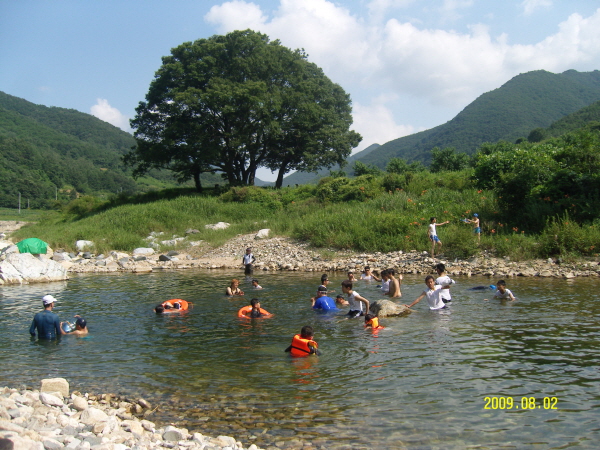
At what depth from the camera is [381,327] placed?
11.6 meters

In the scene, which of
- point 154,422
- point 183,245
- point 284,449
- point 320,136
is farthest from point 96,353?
point 320,136

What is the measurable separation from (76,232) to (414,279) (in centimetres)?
2538

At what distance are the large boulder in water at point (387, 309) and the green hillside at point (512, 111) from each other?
113 m

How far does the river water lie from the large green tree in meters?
30.8

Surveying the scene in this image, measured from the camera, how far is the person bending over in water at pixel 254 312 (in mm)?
12767

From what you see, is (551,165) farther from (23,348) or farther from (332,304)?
(23,348)

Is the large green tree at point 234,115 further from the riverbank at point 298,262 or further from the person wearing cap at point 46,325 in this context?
the person wearing cap at point 46,325

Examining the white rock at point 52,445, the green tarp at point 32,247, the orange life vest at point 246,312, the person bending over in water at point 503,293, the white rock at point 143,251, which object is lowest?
the white rock at point 52,445

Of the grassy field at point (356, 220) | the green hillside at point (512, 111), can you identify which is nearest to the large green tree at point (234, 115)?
the grassy field at point (356, 220)

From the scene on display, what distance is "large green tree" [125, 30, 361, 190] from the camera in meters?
43.3

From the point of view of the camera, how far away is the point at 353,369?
8.64 metres

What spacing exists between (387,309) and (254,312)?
3.69m

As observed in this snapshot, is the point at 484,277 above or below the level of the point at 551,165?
below

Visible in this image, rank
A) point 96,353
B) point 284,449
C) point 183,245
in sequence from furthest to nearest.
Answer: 1. point 183,245
2. point 96,353
3. point 284,449
